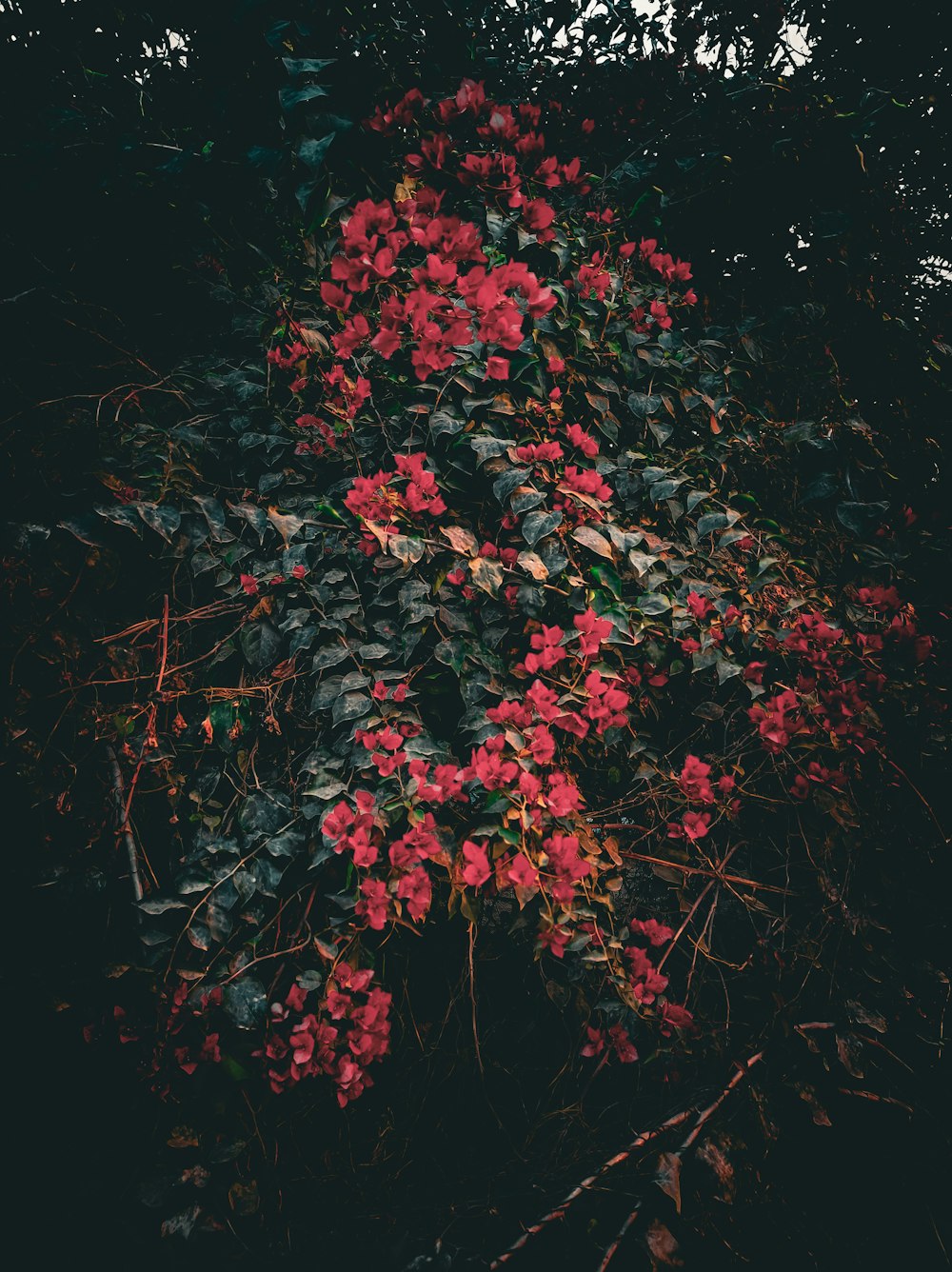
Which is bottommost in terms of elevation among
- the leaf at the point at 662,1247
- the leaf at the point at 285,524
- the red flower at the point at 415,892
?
the leaf at the point at 662,1247

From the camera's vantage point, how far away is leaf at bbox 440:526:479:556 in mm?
1440

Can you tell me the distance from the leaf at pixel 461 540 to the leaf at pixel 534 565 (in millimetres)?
114

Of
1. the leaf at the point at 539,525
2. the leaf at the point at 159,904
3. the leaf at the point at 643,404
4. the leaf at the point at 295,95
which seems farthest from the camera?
the leaf at the point at 643,404

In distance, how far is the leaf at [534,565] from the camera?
143 centimetres

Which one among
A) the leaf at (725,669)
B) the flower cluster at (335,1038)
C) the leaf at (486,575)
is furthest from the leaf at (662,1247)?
the leaf at (486,575)

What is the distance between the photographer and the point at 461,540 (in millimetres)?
1458

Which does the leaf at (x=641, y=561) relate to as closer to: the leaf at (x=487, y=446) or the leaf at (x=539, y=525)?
the leaf at (x=539, y=525)

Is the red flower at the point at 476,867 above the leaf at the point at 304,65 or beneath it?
beneath

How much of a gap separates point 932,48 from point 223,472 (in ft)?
9.63

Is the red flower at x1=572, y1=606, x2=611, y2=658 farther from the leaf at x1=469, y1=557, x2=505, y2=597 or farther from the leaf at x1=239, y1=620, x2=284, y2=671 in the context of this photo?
the leaf at x1=239, y1=620, x2=284, y2=671

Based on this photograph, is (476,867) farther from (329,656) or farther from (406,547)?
(406,547)

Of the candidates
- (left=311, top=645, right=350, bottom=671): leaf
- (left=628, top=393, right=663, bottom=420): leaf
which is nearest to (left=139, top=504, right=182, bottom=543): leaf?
(left=311, top=645, right=350, bottom=671): leaf

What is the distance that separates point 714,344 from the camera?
184 centimetres

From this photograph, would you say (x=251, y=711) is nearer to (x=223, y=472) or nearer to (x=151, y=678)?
(x=151, y=678)
